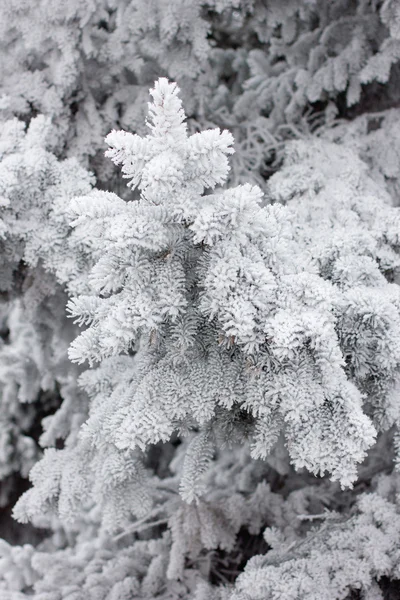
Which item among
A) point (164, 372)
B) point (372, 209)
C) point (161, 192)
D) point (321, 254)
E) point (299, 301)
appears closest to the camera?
point (161, 192)

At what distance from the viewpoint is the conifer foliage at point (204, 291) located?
128cm

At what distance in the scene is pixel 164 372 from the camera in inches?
58.5

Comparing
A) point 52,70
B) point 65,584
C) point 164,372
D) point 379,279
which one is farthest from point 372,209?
point 65,584

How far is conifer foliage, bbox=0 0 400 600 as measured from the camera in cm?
128

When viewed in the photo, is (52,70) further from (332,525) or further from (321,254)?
(332,525)

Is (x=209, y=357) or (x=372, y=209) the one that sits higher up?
(x=372, y=209)

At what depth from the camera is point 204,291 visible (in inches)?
53.2

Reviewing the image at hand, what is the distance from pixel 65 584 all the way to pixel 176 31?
87.3 inches

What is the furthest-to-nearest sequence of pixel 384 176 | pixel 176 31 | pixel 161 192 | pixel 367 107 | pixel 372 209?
pixel 367 107 < pixel 384 176 < pixel 176 31 < pixel 372 209 < pixel 161 192

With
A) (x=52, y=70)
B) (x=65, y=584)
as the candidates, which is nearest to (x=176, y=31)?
(x=52, y=70)

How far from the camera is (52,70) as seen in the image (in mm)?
2225

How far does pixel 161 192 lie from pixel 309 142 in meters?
1.49

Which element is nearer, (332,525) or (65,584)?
(332,525)

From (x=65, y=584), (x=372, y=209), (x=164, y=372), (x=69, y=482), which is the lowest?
(x=65, y=584)
